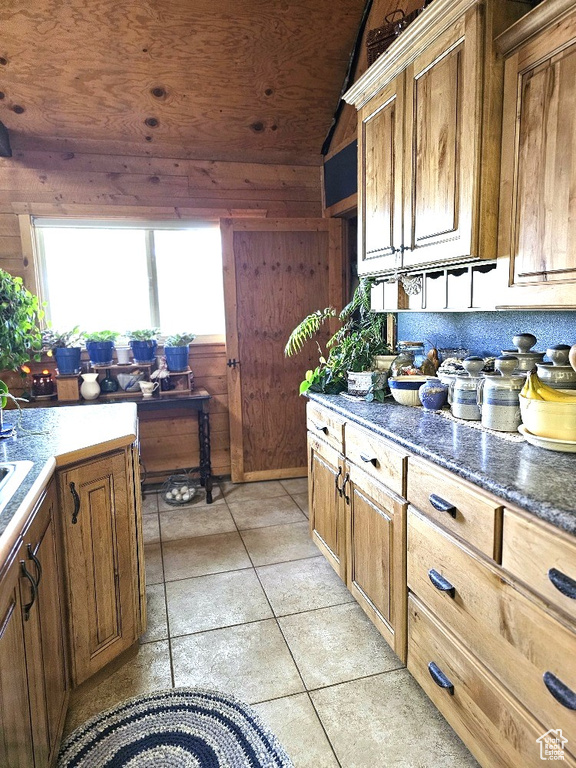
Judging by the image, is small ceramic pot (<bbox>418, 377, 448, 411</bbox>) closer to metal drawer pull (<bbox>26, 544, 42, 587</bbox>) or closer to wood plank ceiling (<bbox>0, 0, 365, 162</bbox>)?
metal drawer pull (<bbox>26, 544, 42, 587</bbox>)

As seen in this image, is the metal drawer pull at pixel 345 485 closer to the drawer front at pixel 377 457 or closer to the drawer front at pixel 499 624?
the drawer front at pixel 377 457

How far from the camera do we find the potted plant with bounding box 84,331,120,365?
3510 millimetres

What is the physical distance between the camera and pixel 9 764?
3.37 feet

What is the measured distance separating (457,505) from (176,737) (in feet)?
3.84

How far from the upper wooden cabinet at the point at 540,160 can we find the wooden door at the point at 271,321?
2304mm

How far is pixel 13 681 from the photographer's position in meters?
1.08

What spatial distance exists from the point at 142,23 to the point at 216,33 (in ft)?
1.36

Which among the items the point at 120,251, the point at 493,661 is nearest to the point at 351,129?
the point at 120,251

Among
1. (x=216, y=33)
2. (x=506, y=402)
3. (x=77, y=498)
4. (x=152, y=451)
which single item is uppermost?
(x=216, y=33)

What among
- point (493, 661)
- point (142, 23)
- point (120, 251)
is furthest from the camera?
point (120, 251)

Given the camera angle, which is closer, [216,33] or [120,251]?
[216,33]

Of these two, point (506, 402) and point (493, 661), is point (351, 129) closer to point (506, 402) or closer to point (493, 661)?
point (506, 402)

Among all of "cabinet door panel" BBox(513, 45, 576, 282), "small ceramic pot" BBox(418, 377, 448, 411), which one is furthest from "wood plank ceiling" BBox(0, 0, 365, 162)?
"small ceramic pot" BBox(418, 377, 448, 411)

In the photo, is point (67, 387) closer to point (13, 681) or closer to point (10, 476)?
point (10, 476)
